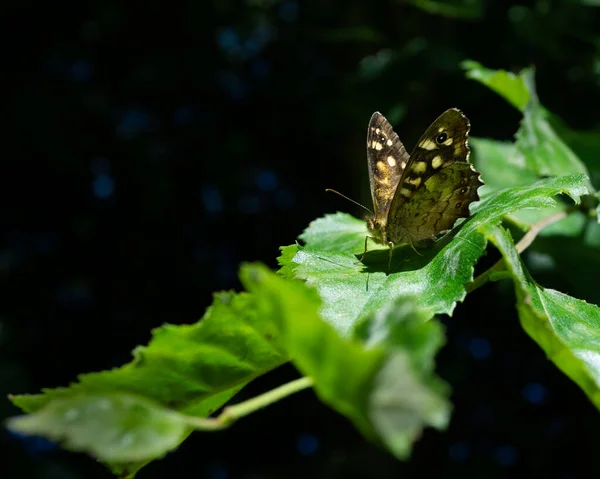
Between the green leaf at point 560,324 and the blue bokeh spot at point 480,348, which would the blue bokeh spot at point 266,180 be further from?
the green leaf at point 560,324

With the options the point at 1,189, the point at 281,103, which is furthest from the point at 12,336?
the point at 281,103

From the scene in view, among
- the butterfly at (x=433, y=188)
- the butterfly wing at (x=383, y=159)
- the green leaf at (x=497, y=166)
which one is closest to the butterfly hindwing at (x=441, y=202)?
the butterfly at (x=433, y=188)

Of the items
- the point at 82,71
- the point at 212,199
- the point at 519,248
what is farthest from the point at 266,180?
the point at 519,248

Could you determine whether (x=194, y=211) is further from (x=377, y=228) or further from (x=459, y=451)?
(x=377, y=228)

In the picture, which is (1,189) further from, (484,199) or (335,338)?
(335,338)

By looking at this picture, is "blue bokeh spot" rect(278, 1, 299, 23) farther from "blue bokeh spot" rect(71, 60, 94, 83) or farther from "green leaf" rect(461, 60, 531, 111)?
"green leaf" rect(461, 60, 531, 111)

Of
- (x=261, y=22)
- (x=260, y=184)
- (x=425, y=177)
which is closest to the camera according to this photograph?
(x=425, y=177)
